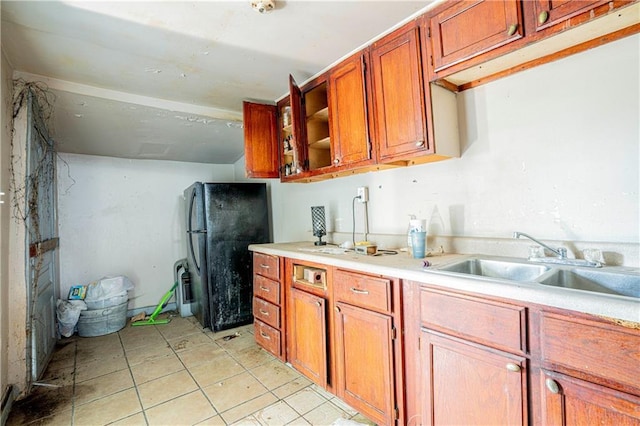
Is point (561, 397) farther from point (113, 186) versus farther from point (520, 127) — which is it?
point (113, 186)

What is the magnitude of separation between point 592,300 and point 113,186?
169 inches

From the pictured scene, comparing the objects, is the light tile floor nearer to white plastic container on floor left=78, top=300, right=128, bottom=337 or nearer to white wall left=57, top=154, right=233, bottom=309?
white plastic container on floor left=78, top=300, right=128, bottom=337

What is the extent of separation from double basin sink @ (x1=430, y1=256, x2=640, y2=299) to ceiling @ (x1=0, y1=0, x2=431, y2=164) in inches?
55.4

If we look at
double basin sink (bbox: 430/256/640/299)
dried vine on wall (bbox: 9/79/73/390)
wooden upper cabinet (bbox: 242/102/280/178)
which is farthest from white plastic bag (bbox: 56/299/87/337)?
double basin sink (bbox: 430/256/640/299)

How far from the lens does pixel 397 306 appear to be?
143 cm

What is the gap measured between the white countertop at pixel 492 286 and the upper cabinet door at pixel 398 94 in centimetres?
64

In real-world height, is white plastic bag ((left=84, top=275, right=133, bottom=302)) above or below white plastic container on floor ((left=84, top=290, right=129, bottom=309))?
above

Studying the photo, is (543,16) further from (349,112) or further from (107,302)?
(107,302)

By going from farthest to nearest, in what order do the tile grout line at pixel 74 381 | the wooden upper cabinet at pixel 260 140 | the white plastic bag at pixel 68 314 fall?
the white plastic bag at pixel 68 314
the wooden upper cabinet at pixel 260 140
the tile grout line at pixel 74 381

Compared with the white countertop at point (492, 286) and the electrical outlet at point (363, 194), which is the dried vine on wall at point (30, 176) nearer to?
the white countertop at point (492, 286)

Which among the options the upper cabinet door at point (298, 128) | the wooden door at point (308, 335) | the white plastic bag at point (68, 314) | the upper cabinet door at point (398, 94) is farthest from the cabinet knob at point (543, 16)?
the white plastic bag at point (68, 314)

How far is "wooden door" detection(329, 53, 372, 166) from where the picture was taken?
1.96m

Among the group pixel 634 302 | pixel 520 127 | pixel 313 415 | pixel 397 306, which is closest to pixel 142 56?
pixel 397 306

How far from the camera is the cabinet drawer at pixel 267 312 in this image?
7.54 ft
